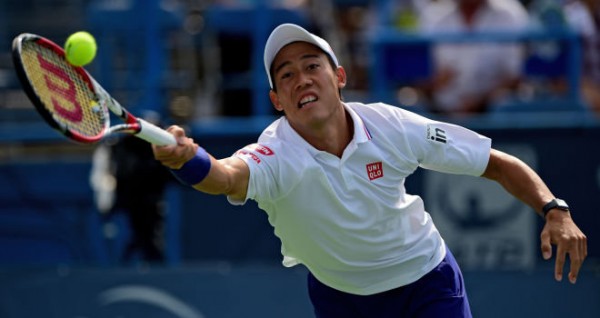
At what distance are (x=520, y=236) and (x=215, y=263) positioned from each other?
237cm

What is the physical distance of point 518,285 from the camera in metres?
7.42

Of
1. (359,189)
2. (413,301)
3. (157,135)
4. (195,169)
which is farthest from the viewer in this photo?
(413,301)

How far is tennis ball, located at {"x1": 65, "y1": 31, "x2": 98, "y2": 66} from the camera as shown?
4.14 meters

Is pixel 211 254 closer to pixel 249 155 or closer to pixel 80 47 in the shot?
pixel 249 155

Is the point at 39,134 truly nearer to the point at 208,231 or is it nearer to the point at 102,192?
the point at 102,192

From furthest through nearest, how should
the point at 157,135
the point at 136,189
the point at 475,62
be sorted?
the point at 136,189 < the point at 475,62 < the point at 157,135

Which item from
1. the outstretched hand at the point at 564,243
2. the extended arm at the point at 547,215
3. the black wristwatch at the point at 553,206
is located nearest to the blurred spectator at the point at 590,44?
the extended arm at the point at 547,215

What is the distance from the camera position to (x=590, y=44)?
30.6 feet

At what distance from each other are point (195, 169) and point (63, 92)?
57 centimetres

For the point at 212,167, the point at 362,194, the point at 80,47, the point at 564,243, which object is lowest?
the point at 564,243

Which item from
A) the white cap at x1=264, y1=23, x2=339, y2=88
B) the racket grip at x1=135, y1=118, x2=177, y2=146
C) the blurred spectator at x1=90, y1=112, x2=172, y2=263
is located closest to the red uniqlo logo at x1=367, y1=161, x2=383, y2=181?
the white cap at x1=264, y1=23, x2=339, y2=88

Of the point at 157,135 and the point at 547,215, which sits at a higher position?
the point at 157,135

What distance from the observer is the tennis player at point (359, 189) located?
4785 mm

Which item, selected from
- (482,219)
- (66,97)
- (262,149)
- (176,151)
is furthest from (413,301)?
(482,219)
